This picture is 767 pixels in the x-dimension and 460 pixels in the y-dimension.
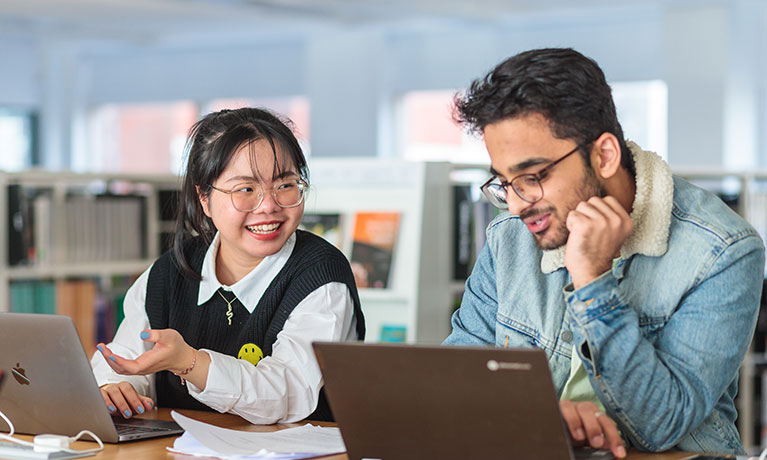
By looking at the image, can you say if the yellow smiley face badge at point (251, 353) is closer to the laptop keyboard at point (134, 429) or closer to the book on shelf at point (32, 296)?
the laptop keyboard at point (134, 429)

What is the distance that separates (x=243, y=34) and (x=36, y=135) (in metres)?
2.62

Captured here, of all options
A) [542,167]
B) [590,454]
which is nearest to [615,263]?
[542,167]

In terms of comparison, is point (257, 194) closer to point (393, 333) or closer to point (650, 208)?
point (650, 208)

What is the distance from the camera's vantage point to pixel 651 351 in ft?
4.86

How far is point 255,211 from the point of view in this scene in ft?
6.40

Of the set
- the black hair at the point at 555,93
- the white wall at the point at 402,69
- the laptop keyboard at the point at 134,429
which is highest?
the white wall at the point at 402,69

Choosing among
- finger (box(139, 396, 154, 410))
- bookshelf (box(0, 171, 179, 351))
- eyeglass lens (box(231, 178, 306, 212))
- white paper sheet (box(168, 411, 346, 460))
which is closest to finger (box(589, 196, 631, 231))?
white paper sheet (box(168, 411, 346, 460))

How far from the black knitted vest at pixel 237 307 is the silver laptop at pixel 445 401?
56cm

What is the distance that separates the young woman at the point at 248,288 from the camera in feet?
6.07

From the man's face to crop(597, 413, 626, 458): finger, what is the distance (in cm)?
27

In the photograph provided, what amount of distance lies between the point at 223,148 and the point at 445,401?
86 cm

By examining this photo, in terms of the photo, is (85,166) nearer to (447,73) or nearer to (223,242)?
(447,73)

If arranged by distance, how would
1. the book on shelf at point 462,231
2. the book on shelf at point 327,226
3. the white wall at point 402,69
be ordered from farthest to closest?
1. the white wall at point 402,69
2. the book on shelf at point 462,231
3. the book on shelf at point 327,226

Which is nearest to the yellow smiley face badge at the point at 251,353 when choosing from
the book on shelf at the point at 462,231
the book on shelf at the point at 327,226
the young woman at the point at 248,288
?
the young woman at the point at 248,288
